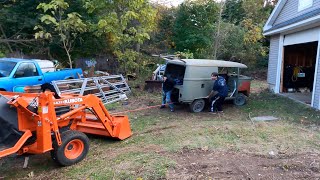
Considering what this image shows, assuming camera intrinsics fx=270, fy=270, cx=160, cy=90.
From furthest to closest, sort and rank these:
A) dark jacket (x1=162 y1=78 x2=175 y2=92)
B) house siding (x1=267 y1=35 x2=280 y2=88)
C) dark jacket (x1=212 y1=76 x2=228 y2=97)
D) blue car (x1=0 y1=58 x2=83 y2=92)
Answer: house siding (x1=267 y1=35 x2=280 y2=88), blue car (x1=0 y1=58 x2=83 y2=92), dark jacket (x1=162 y1=78 x2=175 y2=92), dark jacket (x1=212 y1=76 x2=228 y2=97)

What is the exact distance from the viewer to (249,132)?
22.7 feet

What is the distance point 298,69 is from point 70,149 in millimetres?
12830

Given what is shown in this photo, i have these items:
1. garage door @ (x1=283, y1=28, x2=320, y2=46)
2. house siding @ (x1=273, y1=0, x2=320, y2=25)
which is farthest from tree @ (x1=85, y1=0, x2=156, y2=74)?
garage door @ (x1=283, y1=28, x2=320, y2=46)

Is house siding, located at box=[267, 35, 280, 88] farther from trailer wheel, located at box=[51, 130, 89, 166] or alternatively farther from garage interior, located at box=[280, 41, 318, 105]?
trailer wheel, located at box=[51, 130, 89, 166]

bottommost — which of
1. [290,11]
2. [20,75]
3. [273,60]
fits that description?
[20,75]

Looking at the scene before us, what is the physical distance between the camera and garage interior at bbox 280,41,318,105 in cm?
1377

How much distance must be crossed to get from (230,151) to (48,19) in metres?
10.6

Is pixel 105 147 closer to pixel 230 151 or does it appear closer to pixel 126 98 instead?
pixel 230 151

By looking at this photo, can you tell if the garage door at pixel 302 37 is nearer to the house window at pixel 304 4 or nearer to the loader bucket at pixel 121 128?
the house window at pixel 304 4

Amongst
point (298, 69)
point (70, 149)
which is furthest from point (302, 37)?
point (70, 149)

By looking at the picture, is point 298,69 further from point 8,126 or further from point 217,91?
point 8,126

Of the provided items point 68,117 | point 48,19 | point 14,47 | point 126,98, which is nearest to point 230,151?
point 68,117

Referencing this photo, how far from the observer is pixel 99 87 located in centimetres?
1172

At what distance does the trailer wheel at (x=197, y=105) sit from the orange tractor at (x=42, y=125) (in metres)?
4.69
